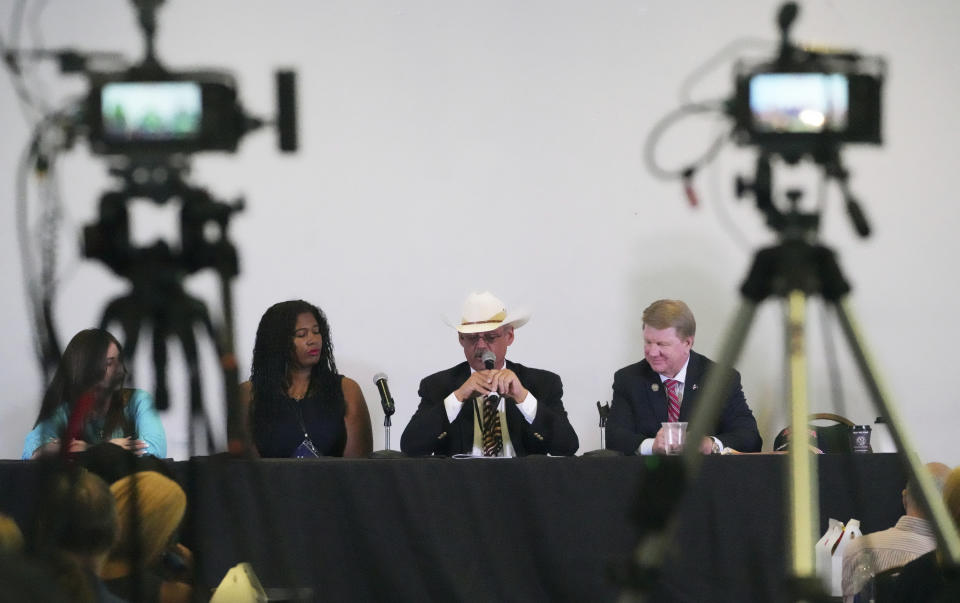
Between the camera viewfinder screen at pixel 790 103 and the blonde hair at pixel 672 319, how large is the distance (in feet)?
Result: 7.81

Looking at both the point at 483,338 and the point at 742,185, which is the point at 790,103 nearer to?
the point at 742,185

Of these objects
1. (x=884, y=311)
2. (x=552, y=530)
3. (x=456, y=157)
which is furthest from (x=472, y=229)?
(x=552, y=530)

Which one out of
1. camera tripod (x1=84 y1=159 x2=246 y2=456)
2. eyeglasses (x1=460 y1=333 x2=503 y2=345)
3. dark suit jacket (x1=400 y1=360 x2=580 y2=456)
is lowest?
dark suit jacket (x1=400 y1=360 x2=580 y2=456)

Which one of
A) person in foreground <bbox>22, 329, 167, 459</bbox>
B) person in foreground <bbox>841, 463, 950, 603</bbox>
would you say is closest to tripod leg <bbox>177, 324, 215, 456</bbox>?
person in foreground <bbox>22, 329, 167, 459</bbox>

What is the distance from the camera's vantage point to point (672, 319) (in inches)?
152

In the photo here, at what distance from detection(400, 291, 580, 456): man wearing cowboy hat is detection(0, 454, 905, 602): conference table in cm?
52

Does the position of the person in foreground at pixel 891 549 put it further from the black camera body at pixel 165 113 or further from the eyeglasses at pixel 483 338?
the black camera body at pixel 165 113

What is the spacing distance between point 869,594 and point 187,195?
1629 mm

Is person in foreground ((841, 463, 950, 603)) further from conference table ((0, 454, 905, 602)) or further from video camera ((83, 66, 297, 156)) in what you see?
video camera ((83, 66, 297, 156))

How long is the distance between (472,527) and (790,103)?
1.78m

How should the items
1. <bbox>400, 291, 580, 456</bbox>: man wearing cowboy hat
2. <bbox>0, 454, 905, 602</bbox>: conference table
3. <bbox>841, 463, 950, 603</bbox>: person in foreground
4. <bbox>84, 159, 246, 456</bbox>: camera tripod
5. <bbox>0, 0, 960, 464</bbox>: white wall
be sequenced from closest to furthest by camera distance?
<bbox>84, 159, 246, 456</bbox>: camera tripod < <bbox>841, 463, 950, 603</bbox>: person in foreground < <bbox>0, 454, 905, 602</bbox>: conference table < <bbox>400, 291, 580, 456</bbox>: man wearing cowboy hat < <bbox>0, 0, 960, 464</bbox>: white wall

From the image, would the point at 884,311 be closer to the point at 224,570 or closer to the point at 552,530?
the point at 552,530

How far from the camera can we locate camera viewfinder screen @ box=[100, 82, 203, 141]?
161 centimetres

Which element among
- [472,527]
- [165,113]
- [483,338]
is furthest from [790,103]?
[483,338]
